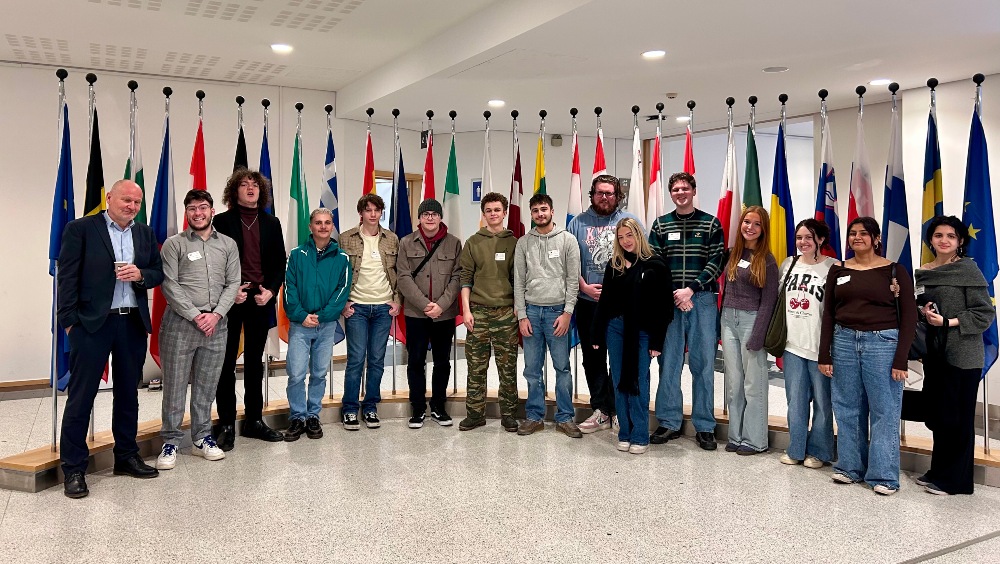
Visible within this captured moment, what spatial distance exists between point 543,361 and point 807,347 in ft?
5.52

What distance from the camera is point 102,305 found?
3.73m

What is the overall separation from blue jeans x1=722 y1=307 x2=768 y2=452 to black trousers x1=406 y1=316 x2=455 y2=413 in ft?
6.01

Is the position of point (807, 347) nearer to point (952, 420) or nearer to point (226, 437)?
point (952, 420)

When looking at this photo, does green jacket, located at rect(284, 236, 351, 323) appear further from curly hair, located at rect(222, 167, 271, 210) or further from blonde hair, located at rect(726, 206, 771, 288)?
blonde hair, located at rect(726, 206, 771, 288)

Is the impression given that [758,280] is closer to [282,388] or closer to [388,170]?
[282,388]

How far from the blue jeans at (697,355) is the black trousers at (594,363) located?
0.42 metres

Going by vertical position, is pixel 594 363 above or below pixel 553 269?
below

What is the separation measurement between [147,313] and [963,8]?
189 inches

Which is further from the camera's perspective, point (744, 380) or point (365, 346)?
point (365, 346)

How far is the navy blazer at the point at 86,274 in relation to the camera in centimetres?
366

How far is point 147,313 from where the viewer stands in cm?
398

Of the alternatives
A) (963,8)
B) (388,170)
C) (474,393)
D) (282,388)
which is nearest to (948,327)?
(963,8)

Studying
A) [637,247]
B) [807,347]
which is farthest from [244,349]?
[807,347]

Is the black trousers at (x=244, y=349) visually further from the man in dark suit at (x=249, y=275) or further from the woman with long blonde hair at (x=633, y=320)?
the woman with long blonde hair at (x=633, y=320)
